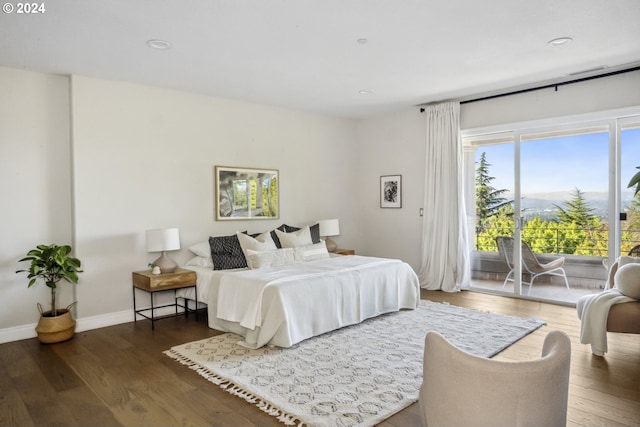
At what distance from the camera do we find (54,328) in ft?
12.5

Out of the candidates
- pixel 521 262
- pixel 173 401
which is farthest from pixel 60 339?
pixel 521 262

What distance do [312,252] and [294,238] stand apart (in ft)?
1.17

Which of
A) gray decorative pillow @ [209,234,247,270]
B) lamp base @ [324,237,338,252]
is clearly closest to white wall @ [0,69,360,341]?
Answer: gray decorative pillow @ [209,234,247,270]

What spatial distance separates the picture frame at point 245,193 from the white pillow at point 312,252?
93 centimetres

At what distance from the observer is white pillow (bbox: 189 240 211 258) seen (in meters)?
4.82

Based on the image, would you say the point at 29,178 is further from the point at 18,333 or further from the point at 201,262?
the point at 201,262

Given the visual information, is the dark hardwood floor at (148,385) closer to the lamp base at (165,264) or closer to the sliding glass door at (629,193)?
the lamp base at (165,264)

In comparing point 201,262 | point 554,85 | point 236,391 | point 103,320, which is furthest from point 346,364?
point 554,85

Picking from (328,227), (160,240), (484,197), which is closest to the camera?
(160,240)

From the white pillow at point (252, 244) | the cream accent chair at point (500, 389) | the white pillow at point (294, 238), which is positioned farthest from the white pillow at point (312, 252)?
the cream accent chair at point (500, 389)

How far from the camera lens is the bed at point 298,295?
3.59 meters

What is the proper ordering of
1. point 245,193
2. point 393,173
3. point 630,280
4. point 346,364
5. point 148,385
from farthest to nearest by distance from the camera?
point 393,173 → point 245,193 → point 630,280 → point 346,364 → point 148,385

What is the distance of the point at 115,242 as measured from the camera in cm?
448

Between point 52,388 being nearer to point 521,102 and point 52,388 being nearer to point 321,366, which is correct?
point 321,366
